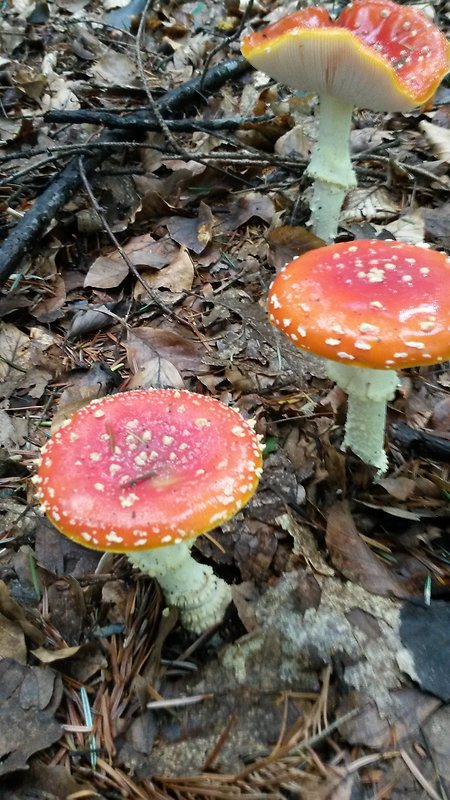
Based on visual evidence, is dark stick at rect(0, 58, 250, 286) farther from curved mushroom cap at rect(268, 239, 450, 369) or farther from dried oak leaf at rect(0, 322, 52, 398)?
curved mushroom cap at rect(268, 239, 450, 369)

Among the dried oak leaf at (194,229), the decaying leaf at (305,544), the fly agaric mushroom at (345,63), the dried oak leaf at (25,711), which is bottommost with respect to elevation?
the dried oak leaf at (25,711)

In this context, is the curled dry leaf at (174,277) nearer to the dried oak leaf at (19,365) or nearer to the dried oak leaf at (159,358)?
the dried oak leaf at (159,358)

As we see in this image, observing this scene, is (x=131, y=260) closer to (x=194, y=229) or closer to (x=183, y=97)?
(x=194, y=229)

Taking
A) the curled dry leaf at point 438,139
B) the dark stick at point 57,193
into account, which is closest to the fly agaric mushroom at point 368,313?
the dark stick at point 57,193

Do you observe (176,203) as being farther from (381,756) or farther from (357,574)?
(381,756)

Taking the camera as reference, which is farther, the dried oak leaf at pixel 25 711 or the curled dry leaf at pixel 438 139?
the curled dry leaf at pixel 438 139

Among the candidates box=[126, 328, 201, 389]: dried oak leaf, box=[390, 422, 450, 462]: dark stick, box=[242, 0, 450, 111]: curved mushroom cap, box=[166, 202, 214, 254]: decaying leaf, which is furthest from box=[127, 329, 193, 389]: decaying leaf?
box=[242, 0, 450, 111]: curved mushroom cap
